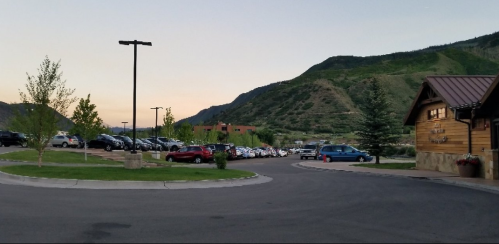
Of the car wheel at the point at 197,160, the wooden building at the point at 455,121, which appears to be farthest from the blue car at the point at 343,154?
the car wheel at the point at 197,160

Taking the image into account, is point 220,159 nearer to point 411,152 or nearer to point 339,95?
point 411,152

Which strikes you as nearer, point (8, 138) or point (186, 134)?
point (8, 138)

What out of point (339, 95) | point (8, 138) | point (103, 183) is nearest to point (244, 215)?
A: point (103, 183)

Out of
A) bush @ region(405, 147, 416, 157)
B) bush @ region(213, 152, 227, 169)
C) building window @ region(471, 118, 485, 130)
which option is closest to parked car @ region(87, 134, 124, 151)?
bush @ region(213, 152, 227, 169)

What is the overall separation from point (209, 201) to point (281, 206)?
7.41ft

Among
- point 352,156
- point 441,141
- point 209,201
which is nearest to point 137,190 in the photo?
point 209,201

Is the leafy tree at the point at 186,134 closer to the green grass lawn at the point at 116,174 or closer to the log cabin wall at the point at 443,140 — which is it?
the log cabin wall at the point at 443,140

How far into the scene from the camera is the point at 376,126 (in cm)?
3781

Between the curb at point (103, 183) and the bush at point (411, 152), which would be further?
the bush at point (411, 152)

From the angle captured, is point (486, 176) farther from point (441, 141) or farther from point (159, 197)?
point (159, 197)

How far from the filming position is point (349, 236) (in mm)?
8719

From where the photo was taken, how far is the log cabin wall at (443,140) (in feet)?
78.9

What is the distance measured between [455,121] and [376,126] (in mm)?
11454

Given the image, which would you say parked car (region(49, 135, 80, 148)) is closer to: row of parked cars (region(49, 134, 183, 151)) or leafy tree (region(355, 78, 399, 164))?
row of parked cars (region(49, 134, 183, 151))
